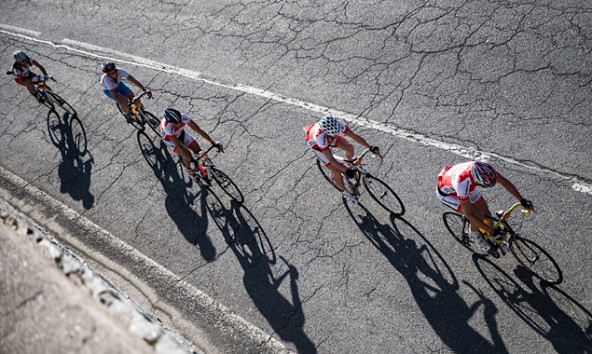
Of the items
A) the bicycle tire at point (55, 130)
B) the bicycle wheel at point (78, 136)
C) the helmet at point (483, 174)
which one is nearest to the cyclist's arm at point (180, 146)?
the bicycle wheel at point (78, 136)

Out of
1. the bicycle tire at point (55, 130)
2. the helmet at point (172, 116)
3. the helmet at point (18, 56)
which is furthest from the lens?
the bicycle tire at point (55, 130)

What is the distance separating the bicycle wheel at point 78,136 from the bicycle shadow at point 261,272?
403 centimetres

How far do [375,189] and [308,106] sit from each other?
2.78m

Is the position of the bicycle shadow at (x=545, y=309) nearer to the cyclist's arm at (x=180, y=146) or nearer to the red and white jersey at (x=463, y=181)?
the red and white jersey at (x=463, y=181)

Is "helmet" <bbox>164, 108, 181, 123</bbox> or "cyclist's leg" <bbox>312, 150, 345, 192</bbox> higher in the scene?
"helmet" <bbox>164, 108, 181, 123</bbox>

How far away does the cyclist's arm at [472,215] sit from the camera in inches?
229

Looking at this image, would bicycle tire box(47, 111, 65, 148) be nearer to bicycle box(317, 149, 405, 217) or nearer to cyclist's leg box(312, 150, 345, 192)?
cyclist's leg box(312, 150, 345, 192)

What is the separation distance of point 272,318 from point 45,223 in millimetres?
5450

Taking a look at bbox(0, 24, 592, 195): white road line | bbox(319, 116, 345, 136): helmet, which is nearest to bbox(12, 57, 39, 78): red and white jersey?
bbox(0, 24, 592, 195): white road line

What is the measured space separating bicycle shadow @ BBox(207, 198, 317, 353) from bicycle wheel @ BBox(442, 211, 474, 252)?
8.18 ft

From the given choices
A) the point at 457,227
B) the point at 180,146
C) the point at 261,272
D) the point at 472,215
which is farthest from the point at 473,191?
the point at 180,146

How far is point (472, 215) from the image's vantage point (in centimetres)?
586

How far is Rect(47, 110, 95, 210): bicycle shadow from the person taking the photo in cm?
971

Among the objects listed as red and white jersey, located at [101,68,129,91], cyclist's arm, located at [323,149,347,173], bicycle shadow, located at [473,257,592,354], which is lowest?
bicycle shadow, located at [473,257,592,354]
